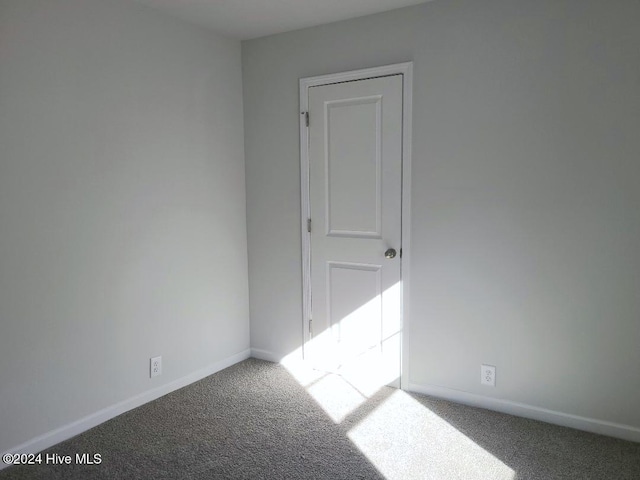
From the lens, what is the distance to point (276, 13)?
294 centimetres

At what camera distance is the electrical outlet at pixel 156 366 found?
3.02 meters

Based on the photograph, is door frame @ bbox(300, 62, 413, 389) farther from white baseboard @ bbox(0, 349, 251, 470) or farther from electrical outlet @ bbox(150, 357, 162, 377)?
electrical outlet @ bbox(150, 357, 162, 377)

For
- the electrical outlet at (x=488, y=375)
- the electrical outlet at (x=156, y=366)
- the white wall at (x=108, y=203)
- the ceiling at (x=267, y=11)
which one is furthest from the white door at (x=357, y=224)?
the electrical outlet at (x=156, y=366)

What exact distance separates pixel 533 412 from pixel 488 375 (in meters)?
0.29

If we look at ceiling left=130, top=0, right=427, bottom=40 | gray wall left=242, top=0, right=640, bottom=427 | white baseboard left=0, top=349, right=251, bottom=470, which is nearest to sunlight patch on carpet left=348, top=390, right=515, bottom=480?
gray wall left=242, top=0, right=640, bottom=427

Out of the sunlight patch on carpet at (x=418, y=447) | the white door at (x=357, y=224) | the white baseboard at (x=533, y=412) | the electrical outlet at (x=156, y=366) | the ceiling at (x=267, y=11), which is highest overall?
the ceiling at (x=267, y=11)

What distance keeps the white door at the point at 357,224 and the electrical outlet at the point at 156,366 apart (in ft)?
3.36

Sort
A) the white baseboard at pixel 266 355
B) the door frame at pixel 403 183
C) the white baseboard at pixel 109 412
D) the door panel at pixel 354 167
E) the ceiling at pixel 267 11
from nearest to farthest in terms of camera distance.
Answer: the white baseboard at pixel 109 412 < the ceiling at pixel 267 11 < the door frame at pixel 403 183 < the door panel at pixel 354 167 < the white baseboard at pixel 266 355

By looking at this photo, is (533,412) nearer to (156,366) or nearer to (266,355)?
(266,355)

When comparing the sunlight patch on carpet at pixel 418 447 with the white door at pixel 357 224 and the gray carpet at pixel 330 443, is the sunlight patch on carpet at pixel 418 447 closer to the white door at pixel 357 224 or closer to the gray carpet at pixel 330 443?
the gray carpet at pixel 330 443

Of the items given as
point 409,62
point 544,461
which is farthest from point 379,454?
point 409,62

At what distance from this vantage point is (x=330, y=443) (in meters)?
2.51

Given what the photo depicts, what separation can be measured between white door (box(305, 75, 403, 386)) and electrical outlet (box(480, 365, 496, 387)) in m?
0.51

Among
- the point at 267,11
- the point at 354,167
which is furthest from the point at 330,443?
the point at 267,11
